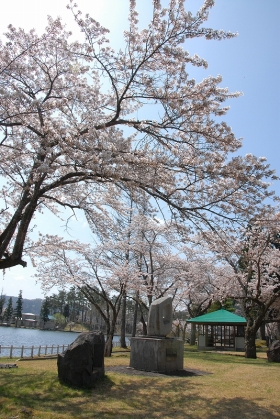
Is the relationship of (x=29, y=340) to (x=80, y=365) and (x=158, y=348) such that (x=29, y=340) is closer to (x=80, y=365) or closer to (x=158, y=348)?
(x=158, y=348)

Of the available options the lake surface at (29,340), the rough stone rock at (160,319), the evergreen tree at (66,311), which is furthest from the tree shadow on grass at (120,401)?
the evergreen tree at (66,311)

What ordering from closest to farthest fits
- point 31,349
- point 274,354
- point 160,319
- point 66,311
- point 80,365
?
point 80,365 → point 160,319 → point 274,354 → point 31,349 → point 66,311

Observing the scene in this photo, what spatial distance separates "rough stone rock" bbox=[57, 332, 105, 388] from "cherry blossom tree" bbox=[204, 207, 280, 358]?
11.1 ft

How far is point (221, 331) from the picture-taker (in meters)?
27.3

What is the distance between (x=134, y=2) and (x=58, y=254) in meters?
15.8

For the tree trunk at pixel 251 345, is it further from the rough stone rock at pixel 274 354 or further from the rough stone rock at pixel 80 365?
the rough stone rock at pixel 80 365

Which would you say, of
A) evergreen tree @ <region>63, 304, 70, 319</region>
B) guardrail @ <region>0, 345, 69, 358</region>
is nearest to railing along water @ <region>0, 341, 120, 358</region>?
guardrail @ <region>0, 345, 69, 358</region>

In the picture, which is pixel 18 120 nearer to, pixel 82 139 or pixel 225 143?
pixel 82 139

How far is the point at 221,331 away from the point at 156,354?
1949 cm

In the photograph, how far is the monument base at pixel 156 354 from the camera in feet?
31.4

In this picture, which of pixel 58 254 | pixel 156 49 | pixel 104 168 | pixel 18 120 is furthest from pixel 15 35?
pixel 58 254

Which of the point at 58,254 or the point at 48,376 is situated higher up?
the point at 58,254

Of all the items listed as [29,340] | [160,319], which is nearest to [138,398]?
[160,319]

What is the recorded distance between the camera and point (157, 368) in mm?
9484
